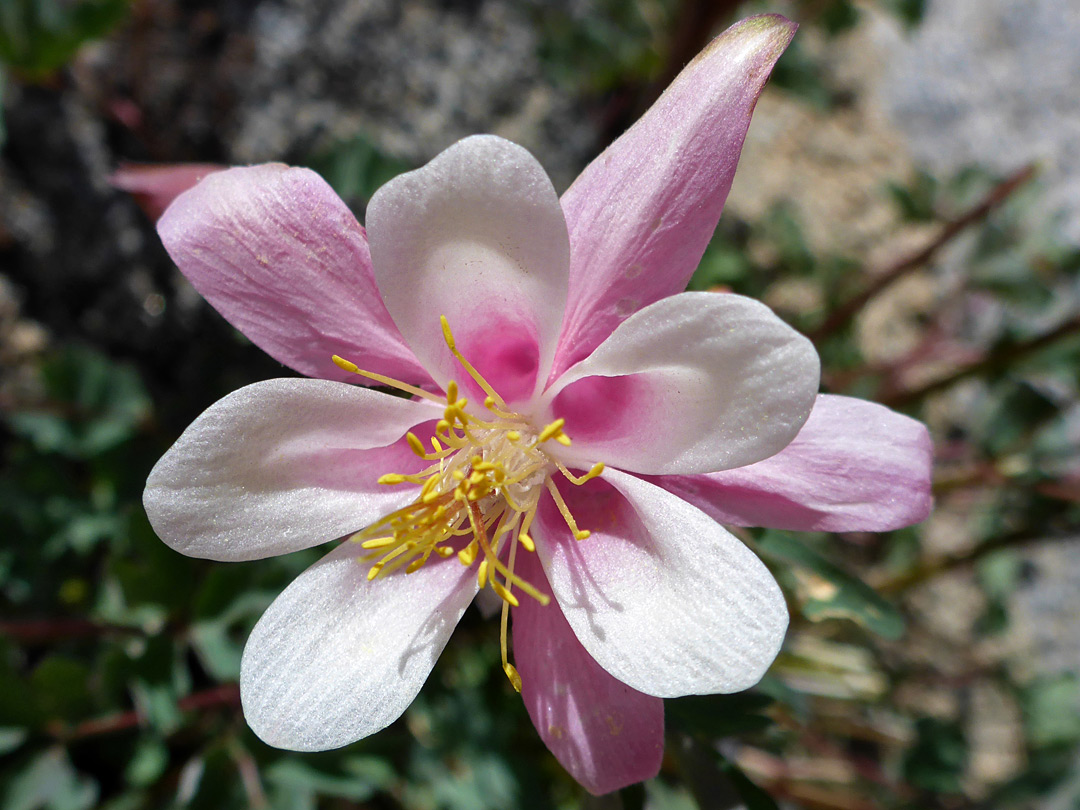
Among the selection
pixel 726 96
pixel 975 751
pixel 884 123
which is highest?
pixel 726 96

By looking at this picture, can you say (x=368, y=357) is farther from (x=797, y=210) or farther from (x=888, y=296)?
(x=888, y=296)

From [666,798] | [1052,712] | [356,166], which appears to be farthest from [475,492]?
[1052,712]

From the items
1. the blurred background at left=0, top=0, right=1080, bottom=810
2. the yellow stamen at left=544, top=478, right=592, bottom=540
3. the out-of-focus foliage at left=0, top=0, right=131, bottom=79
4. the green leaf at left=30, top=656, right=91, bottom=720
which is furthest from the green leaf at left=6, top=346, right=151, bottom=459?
the yellow stamen at left=544, top=478, right=592, bottom=540

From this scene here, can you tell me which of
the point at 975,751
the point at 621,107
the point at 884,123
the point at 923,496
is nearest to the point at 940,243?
the point at 923,496

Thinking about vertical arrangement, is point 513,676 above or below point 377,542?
below

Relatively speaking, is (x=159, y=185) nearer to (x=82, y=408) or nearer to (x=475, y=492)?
(x=475, y=492)
